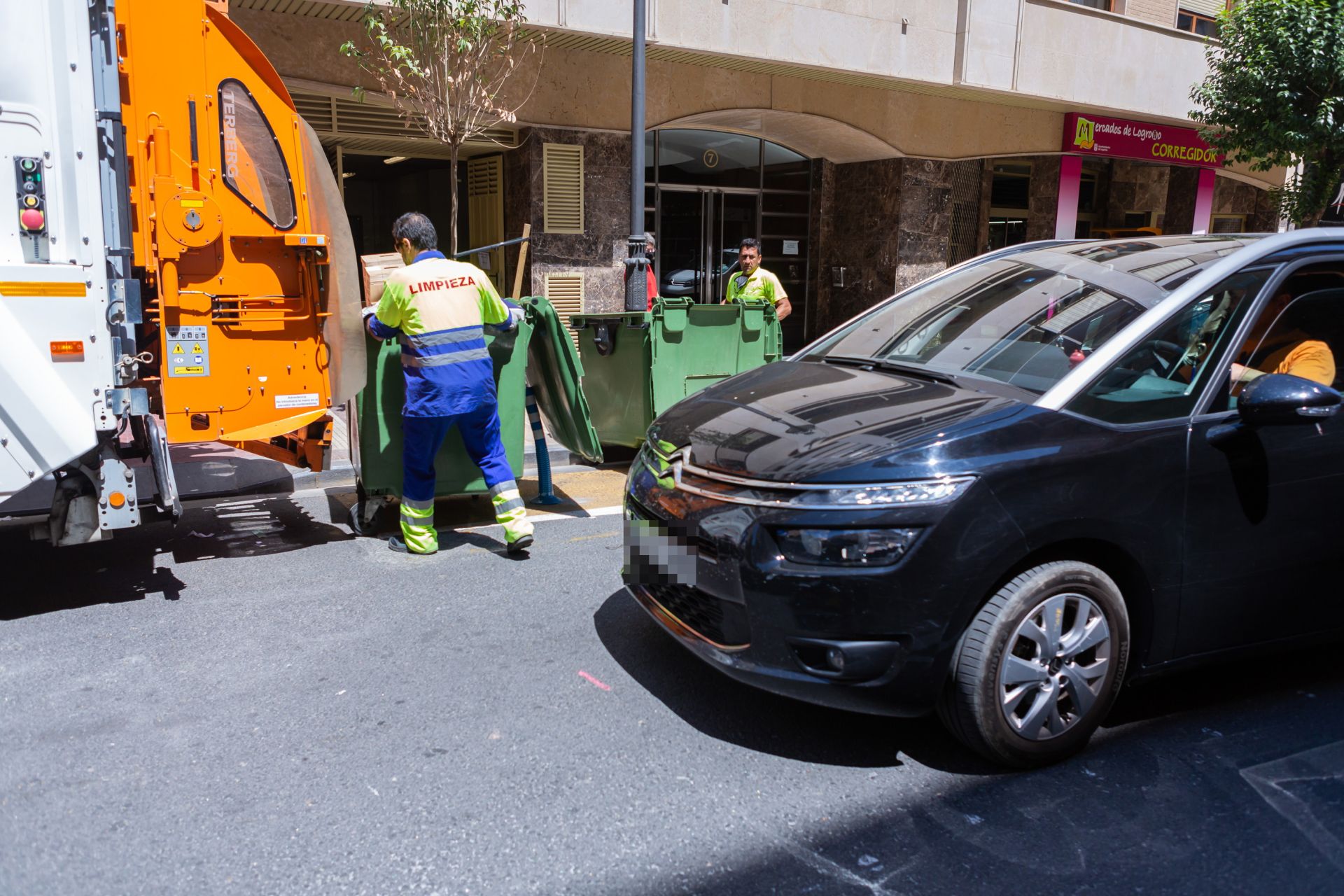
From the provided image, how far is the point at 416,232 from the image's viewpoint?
18.2ft

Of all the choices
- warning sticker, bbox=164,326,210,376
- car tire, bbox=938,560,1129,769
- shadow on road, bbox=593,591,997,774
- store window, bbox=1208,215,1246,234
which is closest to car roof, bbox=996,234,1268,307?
car tire, bbox=938,560,1129,769

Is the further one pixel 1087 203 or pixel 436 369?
pixel 1087 203

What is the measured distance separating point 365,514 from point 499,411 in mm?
999

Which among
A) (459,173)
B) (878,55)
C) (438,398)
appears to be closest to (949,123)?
(878,55)

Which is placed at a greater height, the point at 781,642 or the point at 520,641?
the point at 781,642

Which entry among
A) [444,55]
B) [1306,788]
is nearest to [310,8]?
[444,55]

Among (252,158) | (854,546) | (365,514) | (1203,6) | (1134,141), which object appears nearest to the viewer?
(854,546)

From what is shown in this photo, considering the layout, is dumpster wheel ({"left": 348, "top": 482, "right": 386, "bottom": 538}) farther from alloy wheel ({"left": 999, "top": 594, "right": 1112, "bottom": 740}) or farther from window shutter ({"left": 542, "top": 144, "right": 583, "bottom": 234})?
window shutter ({"left": 542, "top": 144, "right": 583, "bottom": 234})

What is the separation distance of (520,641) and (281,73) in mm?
8390

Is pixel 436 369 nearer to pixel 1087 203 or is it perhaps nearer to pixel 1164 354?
pixel 1164 354

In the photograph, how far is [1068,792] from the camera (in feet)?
10.5

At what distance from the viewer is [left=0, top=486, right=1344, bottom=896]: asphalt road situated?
2811 mm

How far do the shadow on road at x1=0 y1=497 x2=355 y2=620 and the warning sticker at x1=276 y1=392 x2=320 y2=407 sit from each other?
81 centimetres

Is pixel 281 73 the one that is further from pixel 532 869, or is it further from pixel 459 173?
pixel 532 869
